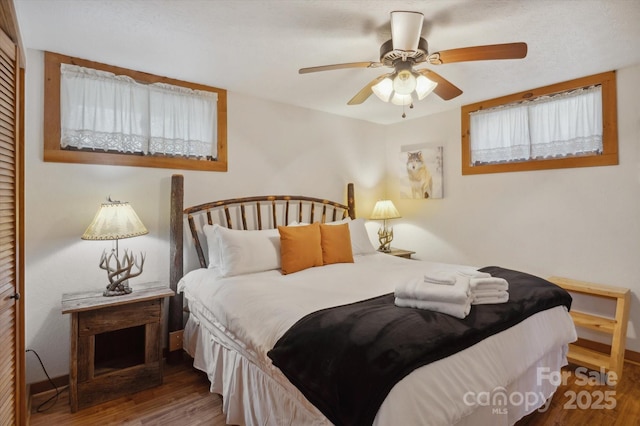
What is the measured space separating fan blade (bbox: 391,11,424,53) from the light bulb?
0.13 m

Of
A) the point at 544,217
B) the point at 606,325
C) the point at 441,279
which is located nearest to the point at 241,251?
the point at 441,279

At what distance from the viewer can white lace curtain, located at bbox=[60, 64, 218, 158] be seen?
2385mm

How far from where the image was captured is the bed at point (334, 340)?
3.74ft

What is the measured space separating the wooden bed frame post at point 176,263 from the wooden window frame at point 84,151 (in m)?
0.23

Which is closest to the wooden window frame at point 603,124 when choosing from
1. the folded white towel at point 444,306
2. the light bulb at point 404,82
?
the light bulb at point 404,82

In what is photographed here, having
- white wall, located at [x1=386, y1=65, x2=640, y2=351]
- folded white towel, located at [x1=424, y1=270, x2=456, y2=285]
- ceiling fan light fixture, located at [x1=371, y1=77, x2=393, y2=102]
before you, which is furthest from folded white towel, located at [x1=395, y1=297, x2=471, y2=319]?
white wall, located at [x1=386, y1=65, x2=640, y2=351]

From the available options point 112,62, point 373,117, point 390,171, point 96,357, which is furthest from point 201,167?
point 390,171

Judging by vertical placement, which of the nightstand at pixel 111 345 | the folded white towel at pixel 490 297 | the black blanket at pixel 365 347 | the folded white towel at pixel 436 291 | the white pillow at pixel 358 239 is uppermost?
the white pillow at pixel 358 239

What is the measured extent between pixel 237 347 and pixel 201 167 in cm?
173

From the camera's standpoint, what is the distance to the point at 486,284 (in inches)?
67.1

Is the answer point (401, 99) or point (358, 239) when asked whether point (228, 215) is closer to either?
point (358, 239)

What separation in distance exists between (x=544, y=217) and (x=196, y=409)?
130 inches

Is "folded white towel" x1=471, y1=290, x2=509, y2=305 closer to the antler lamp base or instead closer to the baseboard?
the baseboard

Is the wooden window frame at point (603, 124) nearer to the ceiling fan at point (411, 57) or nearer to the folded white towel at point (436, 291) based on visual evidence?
the ceiling fan at point (411, 57)
